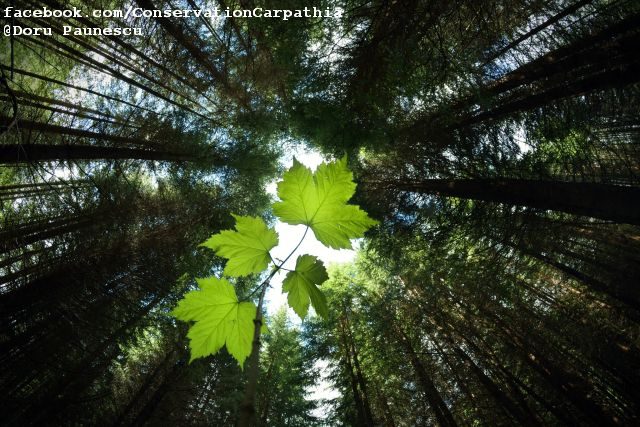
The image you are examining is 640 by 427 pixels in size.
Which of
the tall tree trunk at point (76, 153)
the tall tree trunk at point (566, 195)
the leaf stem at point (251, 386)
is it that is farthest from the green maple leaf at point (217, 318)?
the tall tree trunk at point (566, 195)

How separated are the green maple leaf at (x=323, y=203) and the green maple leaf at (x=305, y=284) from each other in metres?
0.13

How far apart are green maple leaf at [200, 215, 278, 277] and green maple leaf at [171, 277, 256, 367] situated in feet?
0.36

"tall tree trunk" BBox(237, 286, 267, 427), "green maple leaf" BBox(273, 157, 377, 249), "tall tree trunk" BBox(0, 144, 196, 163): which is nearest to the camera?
"tall tree trunk" BBox(237, 286, 267, 427)

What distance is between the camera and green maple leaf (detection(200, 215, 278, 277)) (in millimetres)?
1032

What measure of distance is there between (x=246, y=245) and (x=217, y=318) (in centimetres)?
26

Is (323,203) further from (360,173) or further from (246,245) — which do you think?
(360,173)

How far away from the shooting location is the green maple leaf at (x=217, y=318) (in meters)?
0.94

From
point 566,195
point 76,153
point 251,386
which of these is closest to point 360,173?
point 566,195

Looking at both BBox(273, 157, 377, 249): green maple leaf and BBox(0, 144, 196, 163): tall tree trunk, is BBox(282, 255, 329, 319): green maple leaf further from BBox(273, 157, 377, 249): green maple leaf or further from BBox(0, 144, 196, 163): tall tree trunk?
BBox(0, 144, 196, 163): tall tree trunk

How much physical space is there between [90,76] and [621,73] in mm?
8811

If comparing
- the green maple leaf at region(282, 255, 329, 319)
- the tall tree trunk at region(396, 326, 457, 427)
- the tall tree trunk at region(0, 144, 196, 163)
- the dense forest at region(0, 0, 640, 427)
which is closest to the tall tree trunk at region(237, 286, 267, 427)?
the green maple leaf at region(282, 255, 329, 319)

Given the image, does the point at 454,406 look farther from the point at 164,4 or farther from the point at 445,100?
the point at 164,4

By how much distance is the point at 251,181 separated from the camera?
884cm

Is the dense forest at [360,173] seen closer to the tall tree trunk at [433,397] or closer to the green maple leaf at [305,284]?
the tall tree trunk at [433,397]
